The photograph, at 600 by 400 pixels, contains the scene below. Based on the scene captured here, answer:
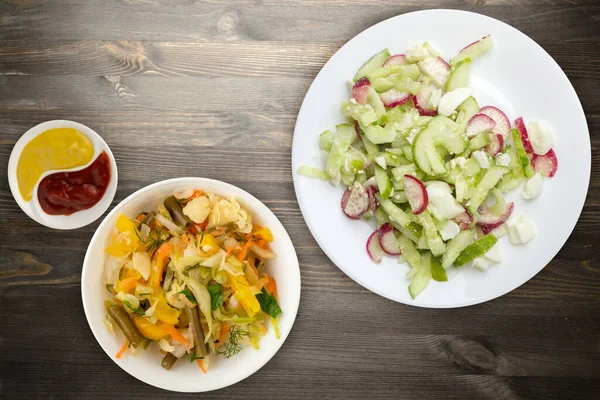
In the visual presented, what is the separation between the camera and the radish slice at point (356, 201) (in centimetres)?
166

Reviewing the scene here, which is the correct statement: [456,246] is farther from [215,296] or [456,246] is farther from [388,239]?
[215,296]

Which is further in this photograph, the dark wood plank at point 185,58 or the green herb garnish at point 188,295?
the dark wood plank at point 185,58

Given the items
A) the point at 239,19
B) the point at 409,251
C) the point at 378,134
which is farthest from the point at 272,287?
the point at 239,19

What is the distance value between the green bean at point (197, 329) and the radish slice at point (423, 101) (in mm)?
952

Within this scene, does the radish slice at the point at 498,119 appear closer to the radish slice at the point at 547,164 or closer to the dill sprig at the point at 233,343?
the radish slice at the point at 547,164

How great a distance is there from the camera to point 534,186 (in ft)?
5.52

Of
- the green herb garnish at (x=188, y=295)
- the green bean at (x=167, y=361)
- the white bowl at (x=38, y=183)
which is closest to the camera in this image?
the green herb garnish at (x=188, y=295)

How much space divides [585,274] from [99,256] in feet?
5.57

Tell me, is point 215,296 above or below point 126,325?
above

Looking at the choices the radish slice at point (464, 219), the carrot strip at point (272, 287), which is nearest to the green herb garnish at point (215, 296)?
the carrot strip at point (272, 287)

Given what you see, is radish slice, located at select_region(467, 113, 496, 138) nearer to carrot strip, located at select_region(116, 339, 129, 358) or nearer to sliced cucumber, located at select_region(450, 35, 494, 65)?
sliced cucumber, located at select_region(450, 35, 494, 65)

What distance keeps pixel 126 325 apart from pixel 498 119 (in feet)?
4.44

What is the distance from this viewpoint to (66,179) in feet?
5.78

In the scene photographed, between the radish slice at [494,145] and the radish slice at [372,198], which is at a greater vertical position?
the radish slice at [494,145]
